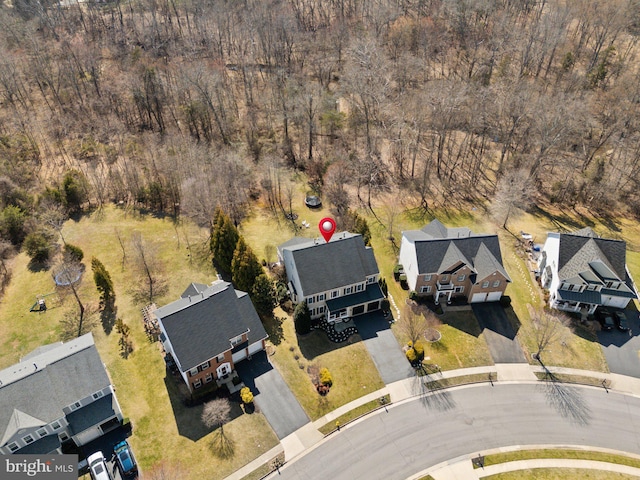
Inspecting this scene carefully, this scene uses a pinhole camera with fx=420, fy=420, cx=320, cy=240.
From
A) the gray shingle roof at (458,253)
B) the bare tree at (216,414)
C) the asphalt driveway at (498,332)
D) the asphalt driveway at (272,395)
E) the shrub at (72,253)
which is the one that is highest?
the gray shingle roof at (458,253)

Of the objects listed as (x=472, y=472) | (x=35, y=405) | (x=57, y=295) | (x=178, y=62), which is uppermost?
(x=178, y=62)

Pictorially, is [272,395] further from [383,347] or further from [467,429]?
[467,429]

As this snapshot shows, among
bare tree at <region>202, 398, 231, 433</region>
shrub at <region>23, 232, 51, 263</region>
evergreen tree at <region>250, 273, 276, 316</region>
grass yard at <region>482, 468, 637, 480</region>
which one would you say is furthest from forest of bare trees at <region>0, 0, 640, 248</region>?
grass yard at <region>482, 468, 637, 480</region>

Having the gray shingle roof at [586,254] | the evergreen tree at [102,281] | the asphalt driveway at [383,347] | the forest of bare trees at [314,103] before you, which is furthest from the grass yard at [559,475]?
the evergreen tree at [102,281]

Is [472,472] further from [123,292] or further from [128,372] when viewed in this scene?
[123,292]

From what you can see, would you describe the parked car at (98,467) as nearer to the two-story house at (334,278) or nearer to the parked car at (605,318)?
the two-story house at (334,278)

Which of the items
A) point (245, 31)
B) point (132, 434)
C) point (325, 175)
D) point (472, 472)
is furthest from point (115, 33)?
point (472, 472)

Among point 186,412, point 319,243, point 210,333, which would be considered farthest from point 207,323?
point 319,243
